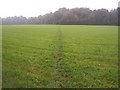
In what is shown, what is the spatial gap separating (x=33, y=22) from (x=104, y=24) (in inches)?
1483

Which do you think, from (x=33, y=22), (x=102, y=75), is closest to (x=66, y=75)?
(x=102, y=75)

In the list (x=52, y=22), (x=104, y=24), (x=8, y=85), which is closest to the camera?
(x=8, y=85)

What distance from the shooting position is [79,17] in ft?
368

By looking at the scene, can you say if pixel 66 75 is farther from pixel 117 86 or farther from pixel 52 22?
pixel 52 22

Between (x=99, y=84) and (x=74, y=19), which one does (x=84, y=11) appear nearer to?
(x=74, y=19)

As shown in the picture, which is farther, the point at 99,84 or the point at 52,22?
the point at 52,22

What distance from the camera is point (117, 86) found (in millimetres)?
8859

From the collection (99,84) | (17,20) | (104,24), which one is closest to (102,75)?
(99,84)

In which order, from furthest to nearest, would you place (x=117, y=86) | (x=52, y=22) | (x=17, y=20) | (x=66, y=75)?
(x=52, y=22) < (x=17, y=20) < (x=66, y=75) < (x=117, y=86)

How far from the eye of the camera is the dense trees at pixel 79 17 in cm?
10756

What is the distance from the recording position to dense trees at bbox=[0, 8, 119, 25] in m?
108

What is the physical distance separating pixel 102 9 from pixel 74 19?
15.0 m

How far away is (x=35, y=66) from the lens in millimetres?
12281

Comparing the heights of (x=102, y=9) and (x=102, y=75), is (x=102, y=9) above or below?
above
